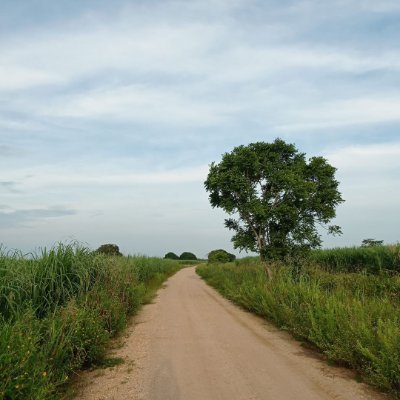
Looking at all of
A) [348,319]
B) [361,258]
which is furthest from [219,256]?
[348,319]

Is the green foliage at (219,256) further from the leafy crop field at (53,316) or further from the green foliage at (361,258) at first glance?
the leafy crop field at (53,316)

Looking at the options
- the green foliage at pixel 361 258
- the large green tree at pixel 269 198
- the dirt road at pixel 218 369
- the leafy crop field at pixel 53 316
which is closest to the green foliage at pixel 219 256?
the green foliage at pixel 361 258

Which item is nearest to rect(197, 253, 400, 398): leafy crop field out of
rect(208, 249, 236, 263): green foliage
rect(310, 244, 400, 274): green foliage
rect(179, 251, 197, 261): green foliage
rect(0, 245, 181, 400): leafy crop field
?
rect(0, 245, 181, 400): leafy crop field

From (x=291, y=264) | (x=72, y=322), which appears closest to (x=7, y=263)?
(x=72, y=322)

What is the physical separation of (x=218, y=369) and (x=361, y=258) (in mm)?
17748

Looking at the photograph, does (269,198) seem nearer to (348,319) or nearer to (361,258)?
(361,258)

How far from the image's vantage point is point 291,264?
16.8 m

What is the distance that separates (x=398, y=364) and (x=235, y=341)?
14.1 feet

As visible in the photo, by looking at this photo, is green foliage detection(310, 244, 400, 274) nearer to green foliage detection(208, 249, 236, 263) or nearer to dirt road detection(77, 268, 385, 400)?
dirt road detection(77, 268, 385, 400)

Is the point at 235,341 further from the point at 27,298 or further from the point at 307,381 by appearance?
the point at 27,298

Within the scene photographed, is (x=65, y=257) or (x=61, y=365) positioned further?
(x=65, y=257)

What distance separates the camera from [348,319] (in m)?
7.89

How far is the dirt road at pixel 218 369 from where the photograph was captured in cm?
604

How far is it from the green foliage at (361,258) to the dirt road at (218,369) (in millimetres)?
9841
